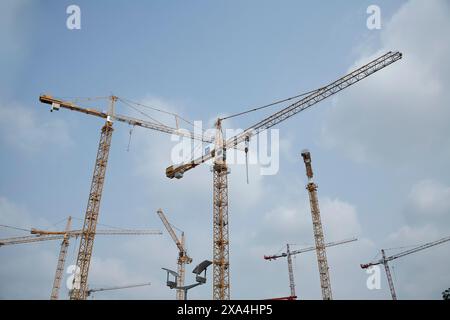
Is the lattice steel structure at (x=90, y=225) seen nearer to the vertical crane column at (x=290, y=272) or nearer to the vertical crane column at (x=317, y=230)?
the vertical crane column at (x=317, y=230)

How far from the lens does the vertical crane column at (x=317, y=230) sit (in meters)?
60.3

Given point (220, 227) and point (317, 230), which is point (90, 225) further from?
point (317, 230)

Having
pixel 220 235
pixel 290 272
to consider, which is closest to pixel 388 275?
pixel 290 272

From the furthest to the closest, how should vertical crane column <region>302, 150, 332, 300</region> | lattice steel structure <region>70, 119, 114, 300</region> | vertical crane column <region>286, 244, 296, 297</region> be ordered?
1. vertical crane column <region>286, 244, 296, 297</region>
2. vertical crane column <region>302, 150, 332, 300</region>
3. lattice steel structure <region>70, 119, 114, 300</region>

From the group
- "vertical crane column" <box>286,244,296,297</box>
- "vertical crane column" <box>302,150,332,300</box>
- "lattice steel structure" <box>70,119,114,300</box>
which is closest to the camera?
"lattice steel structure" <box>70,119,114,300</box>

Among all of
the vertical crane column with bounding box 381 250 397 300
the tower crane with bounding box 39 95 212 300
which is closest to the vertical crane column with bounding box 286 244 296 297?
the vertical crane column with bounding box 381 250 397 300

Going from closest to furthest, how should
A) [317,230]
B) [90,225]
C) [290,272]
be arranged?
[90,225] < [317,230] < [290,272]

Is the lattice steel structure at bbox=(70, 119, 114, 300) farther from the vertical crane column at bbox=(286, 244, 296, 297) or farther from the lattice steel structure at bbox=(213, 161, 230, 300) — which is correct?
the vertical crane column at bbox=(286, 244, 296, 297)

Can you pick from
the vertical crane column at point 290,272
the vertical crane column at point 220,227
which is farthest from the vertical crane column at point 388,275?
the vertical crane column at point 220,227

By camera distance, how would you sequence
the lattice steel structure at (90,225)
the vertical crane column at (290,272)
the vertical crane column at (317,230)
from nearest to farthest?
the lattice steel structure at (90,225) → the vertical crane column at (317,230) → the vertical crane column at (290,272)

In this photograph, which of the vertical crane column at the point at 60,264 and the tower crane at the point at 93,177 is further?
the vertical crane column at the point at 60,264

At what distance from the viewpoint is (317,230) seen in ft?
210

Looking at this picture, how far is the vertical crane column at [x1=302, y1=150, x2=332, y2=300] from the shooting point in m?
60.3
